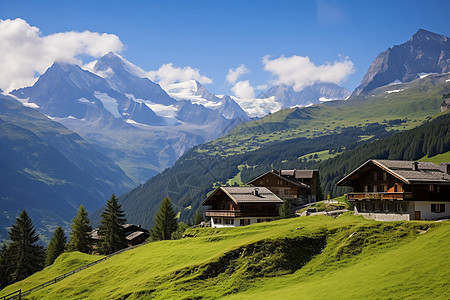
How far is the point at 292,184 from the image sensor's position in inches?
4528

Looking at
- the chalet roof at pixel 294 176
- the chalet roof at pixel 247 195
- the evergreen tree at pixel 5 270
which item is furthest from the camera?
the chalet roof at pixel 294 176

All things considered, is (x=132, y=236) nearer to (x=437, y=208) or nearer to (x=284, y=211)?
(x=284, y=211)

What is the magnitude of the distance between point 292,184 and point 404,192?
54515mm

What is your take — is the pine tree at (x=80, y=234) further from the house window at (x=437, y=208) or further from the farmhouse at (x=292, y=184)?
the house window at (x=437, y=208)

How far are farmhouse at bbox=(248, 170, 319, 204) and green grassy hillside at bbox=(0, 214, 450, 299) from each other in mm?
55368

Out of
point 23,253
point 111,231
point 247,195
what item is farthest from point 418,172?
point 23,253

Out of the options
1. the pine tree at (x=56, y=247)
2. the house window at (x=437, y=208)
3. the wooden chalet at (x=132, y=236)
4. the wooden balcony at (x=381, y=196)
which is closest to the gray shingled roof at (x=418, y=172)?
the wooden balcony at (x=381, y=196)

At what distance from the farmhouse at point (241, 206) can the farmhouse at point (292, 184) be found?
22694 millimetres

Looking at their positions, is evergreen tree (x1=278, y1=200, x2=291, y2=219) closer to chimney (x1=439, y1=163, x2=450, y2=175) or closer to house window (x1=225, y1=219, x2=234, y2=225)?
house window (x1=225, y1=219, x2=234, y2=225)

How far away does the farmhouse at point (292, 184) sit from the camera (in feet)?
379

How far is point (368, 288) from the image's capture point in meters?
36.5

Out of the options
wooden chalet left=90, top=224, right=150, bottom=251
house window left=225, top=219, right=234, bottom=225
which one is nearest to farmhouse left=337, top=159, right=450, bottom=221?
house window left=225, top=219, right=234, bottom=225

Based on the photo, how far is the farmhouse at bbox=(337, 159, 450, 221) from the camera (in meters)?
61.0

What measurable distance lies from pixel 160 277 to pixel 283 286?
15.0m
